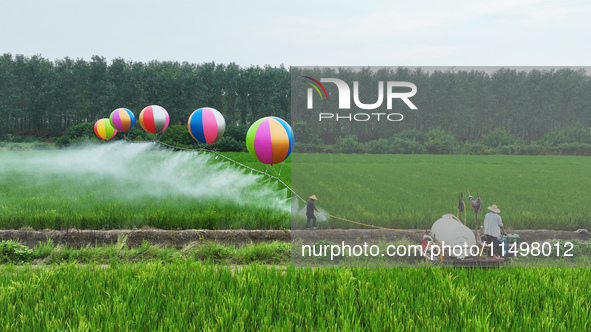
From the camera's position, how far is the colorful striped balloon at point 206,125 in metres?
11.8

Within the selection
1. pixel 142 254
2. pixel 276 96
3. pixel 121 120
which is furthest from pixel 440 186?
pixel 276 96

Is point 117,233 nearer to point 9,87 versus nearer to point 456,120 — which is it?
point 456,120

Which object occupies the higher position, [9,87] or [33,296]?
[9,87]

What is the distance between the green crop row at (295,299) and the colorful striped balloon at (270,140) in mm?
2930

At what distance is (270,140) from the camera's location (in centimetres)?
716

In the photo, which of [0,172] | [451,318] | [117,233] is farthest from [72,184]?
[451,318]

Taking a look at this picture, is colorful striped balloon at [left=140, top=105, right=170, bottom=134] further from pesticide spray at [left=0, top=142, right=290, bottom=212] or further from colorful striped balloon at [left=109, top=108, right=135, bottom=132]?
colorful striped balloon at [left=109, top=108, right=135, bottom=132]

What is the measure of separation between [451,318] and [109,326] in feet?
9.70

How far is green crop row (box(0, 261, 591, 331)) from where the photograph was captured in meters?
3.29

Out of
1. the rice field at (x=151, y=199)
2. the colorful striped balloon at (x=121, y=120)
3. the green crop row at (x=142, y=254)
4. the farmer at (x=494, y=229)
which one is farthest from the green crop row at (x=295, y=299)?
the colorful striped balloon at (x=121, y=120)

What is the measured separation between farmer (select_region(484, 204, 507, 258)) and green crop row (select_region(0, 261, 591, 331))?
1.74ft

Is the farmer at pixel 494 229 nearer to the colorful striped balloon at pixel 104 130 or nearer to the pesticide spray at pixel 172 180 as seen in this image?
the pesticide spray at pixel 172 180

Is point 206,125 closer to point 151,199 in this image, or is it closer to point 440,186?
point 151,199

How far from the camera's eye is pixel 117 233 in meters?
7.46
